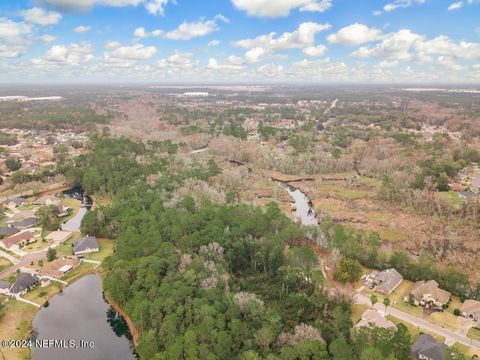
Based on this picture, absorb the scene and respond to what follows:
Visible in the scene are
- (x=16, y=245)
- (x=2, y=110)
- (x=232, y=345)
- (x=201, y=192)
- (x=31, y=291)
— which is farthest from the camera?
(x=2, y=110)

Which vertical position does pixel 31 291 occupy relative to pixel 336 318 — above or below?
below

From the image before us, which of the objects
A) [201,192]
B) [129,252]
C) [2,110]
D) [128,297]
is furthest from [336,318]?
[2,110]

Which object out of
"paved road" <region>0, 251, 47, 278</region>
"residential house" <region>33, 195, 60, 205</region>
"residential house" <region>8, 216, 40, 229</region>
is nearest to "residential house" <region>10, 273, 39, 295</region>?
"paved road" <region>0, 251, 47, 278</region>

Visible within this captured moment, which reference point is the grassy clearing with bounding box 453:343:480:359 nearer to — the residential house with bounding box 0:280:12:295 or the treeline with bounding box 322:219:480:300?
the treeline with bounding box 322:219:480:300

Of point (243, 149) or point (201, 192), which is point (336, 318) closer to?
point (201, 192)

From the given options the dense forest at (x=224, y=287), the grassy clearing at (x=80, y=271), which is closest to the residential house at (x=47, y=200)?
the dense forest at (x=224, y=287)

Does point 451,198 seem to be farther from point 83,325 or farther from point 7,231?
point 7,231
